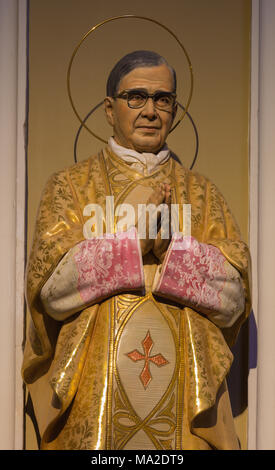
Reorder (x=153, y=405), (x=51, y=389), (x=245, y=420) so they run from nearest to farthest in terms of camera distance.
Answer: (x=153, y=405), (x=51, y=389), (x=245, y=420)

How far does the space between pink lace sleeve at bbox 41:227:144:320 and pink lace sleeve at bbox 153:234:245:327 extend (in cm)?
7

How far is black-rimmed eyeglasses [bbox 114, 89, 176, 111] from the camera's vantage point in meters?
2.63

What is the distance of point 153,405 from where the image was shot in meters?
2.42

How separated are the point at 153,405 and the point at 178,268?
0.32 m

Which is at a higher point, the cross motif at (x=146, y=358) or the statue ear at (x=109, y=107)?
the statue ear at (x=109, y=107)

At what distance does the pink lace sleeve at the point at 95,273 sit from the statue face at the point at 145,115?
1.00ft

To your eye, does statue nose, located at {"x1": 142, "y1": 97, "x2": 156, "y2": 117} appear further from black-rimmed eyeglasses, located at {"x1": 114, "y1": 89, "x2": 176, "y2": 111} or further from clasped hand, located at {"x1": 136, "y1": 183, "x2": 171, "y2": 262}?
clasped hand, located at {"x1": 136, "y1": 183, "x2": 171, "y2": 262}

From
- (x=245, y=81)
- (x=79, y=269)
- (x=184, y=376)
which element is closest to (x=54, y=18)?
(x=245, y=81)

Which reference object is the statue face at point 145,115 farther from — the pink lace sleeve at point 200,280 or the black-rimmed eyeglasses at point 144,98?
the pink lace sleeve at point 200,280

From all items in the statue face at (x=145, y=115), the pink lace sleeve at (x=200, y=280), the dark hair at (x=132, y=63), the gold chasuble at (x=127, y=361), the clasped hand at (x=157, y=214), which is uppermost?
the dark hair at (x=132, y=63)

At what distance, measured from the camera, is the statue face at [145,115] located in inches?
104

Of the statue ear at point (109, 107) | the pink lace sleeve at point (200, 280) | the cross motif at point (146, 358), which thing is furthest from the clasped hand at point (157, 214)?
the statue ear at point (109, 107)
